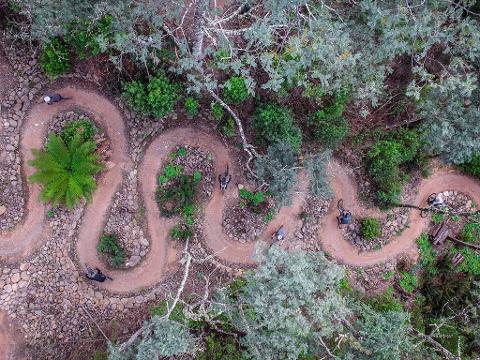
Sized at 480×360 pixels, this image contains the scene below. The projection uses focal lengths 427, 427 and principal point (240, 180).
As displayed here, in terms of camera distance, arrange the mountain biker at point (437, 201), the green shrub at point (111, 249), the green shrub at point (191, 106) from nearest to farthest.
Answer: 1. the green shrub at point (191, 106)
2. the green shrub at point (111, 249)
3. the mountain biker at point (437, 201)

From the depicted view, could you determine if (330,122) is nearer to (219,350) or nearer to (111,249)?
(219,350)

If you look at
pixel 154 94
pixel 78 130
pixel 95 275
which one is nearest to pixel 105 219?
pixel 95 275

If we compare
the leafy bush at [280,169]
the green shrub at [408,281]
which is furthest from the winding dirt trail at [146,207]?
the green shrub at [408,281]

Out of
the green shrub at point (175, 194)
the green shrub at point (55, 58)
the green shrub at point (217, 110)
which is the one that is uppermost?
the green shrub at point (217, 110)

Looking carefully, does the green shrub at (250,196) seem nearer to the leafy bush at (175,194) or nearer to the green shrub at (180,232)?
the leafy bush at (175,194)

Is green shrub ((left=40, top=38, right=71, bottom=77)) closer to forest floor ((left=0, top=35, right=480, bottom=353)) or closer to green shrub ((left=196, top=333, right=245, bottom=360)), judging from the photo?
forest floor ((left=0, top=35, right=480, bottom=353))

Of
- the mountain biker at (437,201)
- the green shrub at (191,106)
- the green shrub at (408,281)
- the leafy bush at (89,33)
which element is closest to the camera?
the leafy bush at (89,33)
